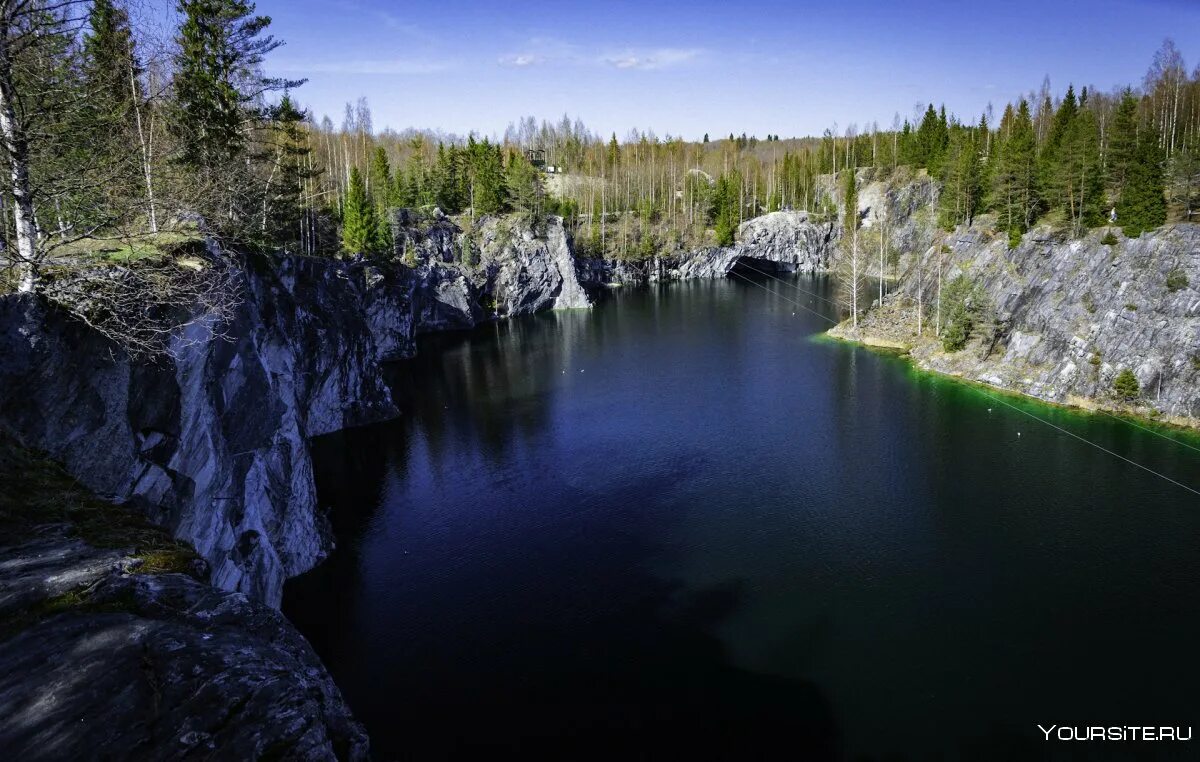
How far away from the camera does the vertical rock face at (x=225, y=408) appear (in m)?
13.4

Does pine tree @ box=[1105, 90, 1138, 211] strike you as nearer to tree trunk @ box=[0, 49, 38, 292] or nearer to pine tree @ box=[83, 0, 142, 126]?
pine tree @ box=[83, 0, 142, 126]

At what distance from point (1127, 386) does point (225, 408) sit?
153 feet

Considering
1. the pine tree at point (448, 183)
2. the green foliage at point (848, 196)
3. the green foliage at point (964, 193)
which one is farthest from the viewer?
the green foliage at point (848, 196)

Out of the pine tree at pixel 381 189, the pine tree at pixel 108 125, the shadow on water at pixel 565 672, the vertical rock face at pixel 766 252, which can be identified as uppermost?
the pine tree at pixel 381 189

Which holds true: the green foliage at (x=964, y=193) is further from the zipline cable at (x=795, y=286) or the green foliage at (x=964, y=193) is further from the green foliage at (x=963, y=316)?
the green foliage at (x=963, y=316)

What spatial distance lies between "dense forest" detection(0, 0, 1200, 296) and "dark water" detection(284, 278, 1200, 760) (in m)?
13.9

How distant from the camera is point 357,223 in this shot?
6406cm

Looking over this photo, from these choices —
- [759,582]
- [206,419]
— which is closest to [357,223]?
[206,419]

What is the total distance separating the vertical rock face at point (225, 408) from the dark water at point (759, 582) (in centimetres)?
304

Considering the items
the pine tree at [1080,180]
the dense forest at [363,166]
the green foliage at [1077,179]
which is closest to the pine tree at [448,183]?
the dense forest at [363,166]

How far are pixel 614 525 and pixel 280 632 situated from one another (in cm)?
2068

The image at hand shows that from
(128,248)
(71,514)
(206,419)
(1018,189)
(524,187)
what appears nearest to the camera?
(71,514)

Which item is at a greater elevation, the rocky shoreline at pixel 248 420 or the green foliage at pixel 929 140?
the green foliage at pixel 929 140

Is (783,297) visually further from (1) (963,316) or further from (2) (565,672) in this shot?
(2) (565,672)
